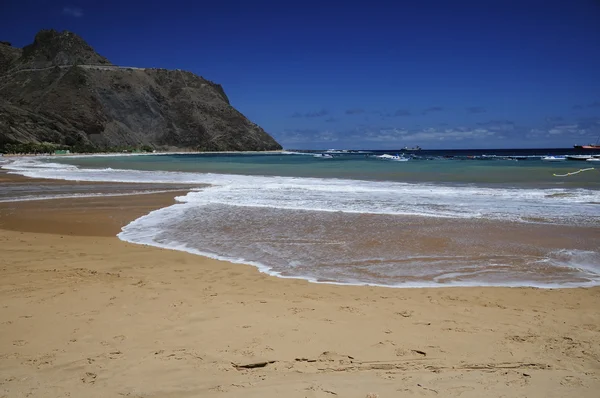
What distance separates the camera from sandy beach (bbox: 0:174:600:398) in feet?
10.8

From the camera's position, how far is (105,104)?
114 metres

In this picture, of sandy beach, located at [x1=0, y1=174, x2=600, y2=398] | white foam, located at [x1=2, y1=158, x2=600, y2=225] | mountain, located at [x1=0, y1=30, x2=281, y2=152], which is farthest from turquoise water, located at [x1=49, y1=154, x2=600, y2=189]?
mountain, located at [x1=0, y1=30, x2=281, y2=152]

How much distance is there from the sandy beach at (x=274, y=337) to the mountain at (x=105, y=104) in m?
91.1

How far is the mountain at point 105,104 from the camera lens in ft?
321

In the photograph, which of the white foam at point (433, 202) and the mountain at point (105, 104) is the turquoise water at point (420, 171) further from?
the mountain at point (105, 104)

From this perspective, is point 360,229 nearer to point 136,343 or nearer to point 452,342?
point 452,342

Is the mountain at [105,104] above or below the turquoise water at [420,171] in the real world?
above

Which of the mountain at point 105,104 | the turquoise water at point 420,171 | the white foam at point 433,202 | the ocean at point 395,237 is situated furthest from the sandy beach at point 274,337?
the mountain at point 105,104

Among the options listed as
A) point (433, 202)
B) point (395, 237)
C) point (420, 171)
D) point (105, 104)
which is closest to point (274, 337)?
point (395, 237)

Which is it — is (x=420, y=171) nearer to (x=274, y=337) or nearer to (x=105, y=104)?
(x=274, y=337)

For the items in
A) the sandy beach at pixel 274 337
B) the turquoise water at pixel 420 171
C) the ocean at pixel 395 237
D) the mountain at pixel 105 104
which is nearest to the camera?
the sandy beach at pixel 274 337

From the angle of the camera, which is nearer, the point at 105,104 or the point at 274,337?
the point at 274,337

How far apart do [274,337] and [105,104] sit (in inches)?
4909

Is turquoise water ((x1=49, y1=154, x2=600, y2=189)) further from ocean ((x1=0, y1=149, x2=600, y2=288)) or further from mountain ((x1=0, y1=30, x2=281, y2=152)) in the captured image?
mountain ((x1=0, y1=30, x2=281, y2=152))
